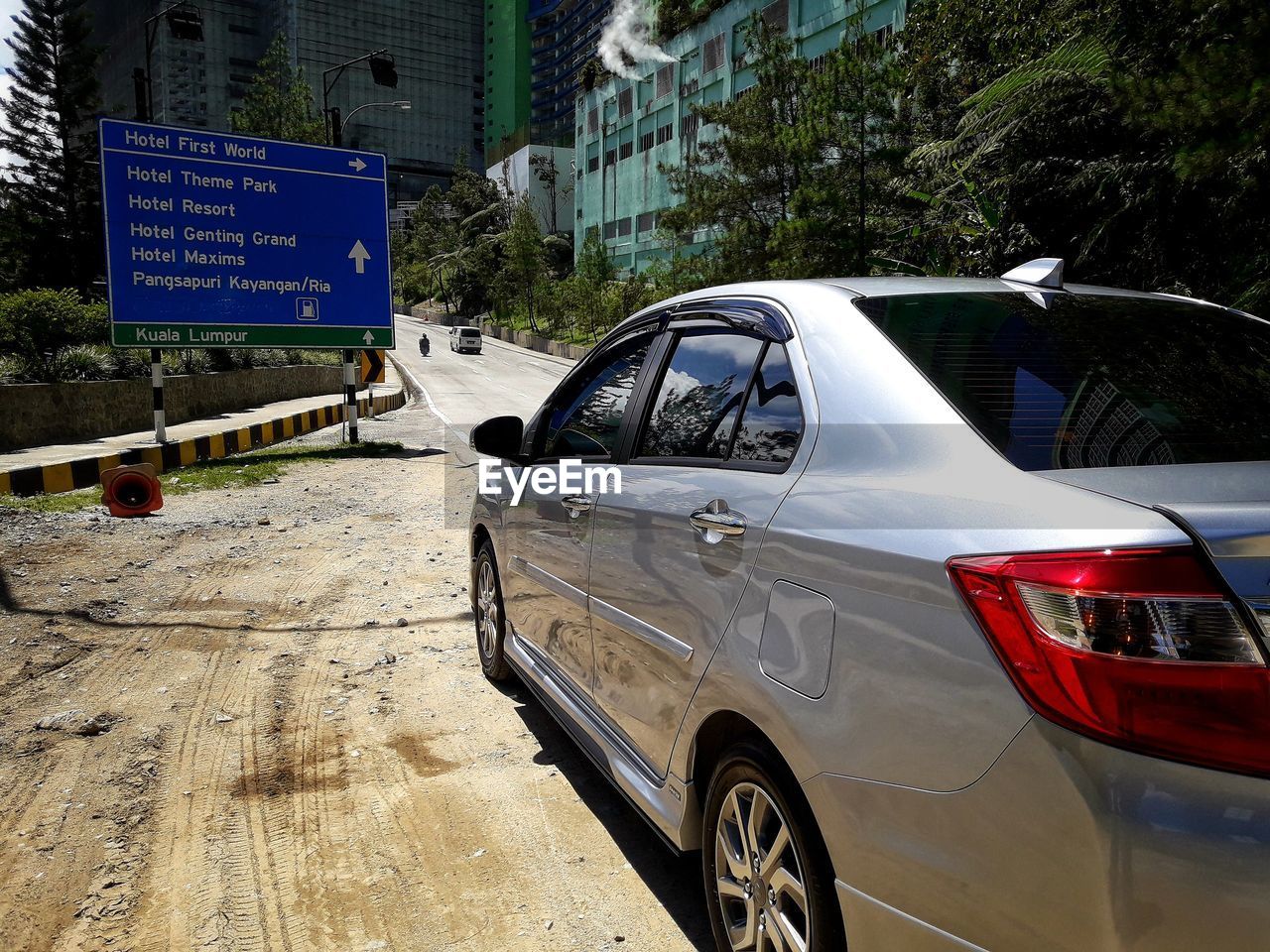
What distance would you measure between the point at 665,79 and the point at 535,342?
18.2m

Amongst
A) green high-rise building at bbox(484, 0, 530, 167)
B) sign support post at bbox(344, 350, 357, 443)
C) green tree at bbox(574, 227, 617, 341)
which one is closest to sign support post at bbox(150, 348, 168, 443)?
sign support post at bbox(344, 350, 357, 443)

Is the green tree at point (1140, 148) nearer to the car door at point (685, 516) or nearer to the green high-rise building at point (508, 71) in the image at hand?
the car door at point (685, 516)

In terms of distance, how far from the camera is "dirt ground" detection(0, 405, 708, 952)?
286cm

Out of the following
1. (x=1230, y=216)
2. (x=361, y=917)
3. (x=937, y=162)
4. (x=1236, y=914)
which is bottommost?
(x=361, y=917)

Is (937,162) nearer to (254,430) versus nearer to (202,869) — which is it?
(254,430)

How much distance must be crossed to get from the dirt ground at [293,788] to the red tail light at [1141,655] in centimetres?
168

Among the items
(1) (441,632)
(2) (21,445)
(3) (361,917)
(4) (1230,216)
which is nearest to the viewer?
(3) (361,917)

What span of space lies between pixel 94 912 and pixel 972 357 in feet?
9.38

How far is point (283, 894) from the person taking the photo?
2982mm

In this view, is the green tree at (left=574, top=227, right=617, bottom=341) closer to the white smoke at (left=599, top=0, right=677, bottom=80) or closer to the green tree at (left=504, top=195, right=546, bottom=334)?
the green tree at (left=504, top=195, right=546, bottom=334)

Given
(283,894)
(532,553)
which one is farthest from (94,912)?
(532,553)

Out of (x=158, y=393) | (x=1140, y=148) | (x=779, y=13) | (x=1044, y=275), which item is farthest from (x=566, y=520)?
(x=779, y=13)

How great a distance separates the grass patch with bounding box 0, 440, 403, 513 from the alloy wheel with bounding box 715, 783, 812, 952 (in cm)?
902

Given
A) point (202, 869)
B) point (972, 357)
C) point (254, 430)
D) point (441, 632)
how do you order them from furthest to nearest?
point (254, 430) → point (441, 632) → point (202, 869) → point (972, 357)
